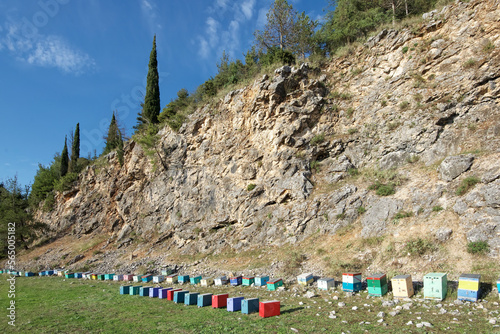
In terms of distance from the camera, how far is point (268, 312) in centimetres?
775

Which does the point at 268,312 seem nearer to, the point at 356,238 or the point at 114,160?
the point at 356,238

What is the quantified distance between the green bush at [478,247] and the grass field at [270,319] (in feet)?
6.86

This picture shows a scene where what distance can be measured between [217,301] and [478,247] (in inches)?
377

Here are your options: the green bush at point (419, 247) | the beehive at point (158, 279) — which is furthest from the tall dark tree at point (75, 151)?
the green bush at point (419, 247)

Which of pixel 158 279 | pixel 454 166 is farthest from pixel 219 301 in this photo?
pixel 454 166

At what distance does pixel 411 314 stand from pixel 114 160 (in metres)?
34.5

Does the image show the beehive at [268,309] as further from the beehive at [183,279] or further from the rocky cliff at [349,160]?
the beehive at [183,279]

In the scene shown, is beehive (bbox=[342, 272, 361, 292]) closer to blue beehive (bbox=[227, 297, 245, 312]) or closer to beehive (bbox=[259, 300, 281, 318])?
beehive (bbox=[259, 300, 281, 318])

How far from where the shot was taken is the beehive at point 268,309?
7699mm

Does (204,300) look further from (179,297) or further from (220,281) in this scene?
(220,281)

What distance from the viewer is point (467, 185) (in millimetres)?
11625

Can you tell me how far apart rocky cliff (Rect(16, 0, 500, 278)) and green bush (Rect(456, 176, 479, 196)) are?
0.06 metres

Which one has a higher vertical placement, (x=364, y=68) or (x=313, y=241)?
(x=364, y=68)

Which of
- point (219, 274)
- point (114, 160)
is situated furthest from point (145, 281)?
point (114, 160)
